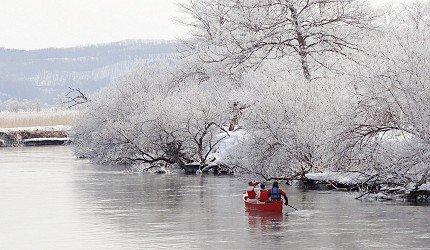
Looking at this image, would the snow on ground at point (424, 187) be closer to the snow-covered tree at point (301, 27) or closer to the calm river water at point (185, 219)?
the calm river water at point (185, 219)

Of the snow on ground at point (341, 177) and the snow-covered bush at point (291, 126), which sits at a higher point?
the snow-covered bush at point (291, 126)

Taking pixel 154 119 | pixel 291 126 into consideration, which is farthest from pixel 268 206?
pixel 154 119

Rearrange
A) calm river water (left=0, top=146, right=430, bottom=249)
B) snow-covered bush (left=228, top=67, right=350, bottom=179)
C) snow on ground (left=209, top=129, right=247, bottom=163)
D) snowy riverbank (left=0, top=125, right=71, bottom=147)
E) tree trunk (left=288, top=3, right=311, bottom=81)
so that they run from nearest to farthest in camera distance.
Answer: calm river water (left=0, top=146, right=430, bottom=249), snow-covered bush (left=228, top=67, right=350, bottom=179), tree trunk (left=288, top=3, right=311, bottom=81), snow on ground (left=209, top=129, right=247, bottom=163), snowy riverbank (left=0, top=125, right=71, bottom=147)

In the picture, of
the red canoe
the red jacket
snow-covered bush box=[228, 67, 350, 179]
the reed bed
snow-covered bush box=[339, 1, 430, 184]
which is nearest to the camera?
the red canoe

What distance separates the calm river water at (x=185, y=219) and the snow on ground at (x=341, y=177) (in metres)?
0.91

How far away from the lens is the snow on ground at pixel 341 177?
117 feet

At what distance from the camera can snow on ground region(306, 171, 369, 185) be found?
35531 millimetres

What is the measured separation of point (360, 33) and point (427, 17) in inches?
514

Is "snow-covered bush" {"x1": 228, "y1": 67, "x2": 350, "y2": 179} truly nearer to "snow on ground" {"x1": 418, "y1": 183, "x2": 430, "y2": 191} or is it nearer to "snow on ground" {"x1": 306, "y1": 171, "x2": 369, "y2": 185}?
"snow on ground" {"x1": 306, "y1": 171, "x2": 369, "y2": 185}

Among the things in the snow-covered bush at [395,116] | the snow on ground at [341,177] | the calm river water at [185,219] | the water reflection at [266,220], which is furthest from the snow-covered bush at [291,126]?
the water reflection at [266,220]

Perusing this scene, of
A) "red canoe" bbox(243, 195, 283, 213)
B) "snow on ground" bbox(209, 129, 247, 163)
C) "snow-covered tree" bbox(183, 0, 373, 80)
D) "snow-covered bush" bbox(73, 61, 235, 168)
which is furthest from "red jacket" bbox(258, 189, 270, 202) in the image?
"snow-covered bush" bbox(73, 61, 235, 168)

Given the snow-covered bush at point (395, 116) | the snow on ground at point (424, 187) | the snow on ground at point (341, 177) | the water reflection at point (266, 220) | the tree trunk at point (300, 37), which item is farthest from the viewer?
the tree trunk at point (300, 37)

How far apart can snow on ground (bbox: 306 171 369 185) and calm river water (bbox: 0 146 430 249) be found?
908 millimetres

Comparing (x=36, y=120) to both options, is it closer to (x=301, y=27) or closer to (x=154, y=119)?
(x=154, y=119)
